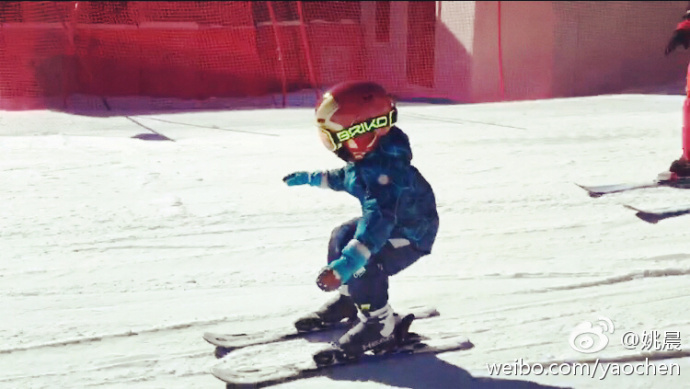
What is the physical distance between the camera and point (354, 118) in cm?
361

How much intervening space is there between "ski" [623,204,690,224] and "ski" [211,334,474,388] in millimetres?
2774

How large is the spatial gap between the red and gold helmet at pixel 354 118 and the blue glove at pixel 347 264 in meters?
0.42

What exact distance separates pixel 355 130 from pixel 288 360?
112 centimetres

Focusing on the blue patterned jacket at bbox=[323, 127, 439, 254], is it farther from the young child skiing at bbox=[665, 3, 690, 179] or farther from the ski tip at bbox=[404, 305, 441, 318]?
the young child skiing at bbox=[665, 3, 690, 179]

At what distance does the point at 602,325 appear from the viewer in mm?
4402


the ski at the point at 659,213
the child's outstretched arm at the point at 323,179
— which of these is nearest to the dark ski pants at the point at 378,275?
the child's outstretched arm at the point at 323,179

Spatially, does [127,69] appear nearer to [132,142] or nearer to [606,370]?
[132,142]

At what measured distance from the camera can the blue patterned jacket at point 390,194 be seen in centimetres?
356

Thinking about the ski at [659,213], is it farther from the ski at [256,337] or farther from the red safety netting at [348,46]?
the red safety netting at [348,46]

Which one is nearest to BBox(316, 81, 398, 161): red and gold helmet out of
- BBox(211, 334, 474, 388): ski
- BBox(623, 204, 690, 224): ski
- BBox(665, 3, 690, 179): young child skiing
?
BBox(211, 334, 474, 388): ski

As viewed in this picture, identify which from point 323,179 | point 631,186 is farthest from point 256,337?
point 631,186

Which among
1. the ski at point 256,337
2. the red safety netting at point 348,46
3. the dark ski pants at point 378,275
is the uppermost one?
the dark ski pants at point 378,275

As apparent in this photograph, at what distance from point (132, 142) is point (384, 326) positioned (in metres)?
5.97

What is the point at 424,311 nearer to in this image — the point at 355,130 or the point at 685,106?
the point at 355,130
